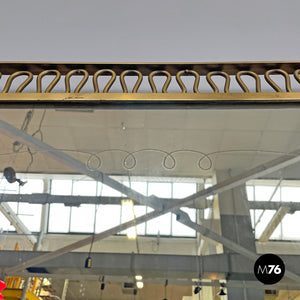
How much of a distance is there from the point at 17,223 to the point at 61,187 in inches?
5.4

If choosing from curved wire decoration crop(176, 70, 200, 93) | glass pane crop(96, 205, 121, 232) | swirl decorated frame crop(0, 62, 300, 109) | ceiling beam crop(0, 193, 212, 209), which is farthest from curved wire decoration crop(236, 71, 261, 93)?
glass pane crop(96, 205, 121, 232)

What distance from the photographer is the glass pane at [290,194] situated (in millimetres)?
1080

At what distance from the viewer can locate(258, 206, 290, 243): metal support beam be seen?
1045 mm

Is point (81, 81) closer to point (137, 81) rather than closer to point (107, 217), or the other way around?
point (137, 81)

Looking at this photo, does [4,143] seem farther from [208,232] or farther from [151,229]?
[208,232]

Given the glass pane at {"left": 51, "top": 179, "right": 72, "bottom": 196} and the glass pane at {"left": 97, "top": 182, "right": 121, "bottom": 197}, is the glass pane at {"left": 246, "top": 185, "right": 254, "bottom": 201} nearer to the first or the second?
the glass pane at {"left": 97, "top": 182, "right": 121, "bottom": 197}

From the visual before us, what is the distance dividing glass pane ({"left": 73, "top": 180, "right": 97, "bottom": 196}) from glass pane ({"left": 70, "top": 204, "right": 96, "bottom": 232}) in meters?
0.03

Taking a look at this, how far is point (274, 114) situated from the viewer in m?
1.14

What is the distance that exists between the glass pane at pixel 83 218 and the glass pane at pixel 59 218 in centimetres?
1

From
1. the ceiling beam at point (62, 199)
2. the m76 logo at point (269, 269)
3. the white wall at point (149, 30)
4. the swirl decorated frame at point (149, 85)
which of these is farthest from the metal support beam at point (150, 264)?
the white wall at point (149, 30)

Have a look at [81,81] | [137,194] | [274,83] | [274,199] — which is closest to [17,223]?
[137,194]

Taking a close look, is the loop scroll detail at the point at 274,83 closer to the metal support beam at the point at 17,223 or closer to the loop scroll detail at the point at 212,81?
the loop scroll detail at the point at 212,81

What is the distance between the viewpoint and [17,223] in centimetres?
108

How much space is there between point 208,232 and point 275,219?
167mm
